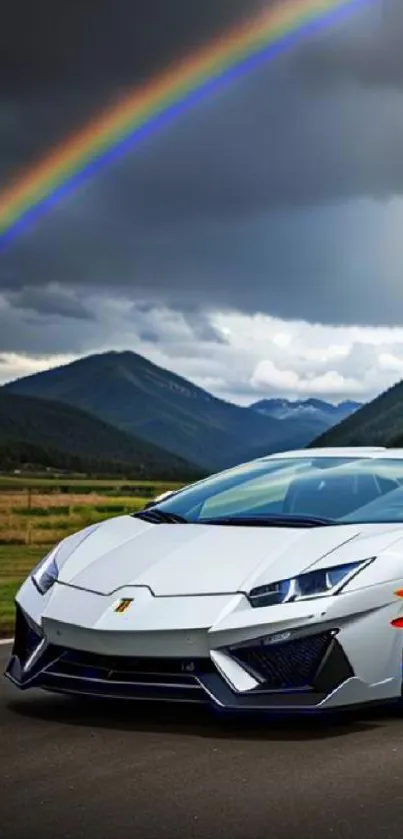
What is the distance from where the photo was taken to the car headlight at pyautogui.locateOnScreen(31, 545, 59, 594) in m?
6.29

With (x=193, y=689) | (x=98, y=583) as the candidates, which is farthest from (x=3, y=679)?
(x=193, y=689)

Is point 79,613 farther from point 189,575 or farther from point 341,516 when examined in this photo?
point 341,516

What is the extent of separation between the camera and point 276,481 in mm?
7168

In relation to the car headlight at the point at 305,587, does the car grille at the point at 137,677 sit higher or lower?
lower

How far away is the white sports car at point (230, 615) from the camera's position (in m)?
5.56

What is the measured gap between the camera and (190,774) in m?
5.04

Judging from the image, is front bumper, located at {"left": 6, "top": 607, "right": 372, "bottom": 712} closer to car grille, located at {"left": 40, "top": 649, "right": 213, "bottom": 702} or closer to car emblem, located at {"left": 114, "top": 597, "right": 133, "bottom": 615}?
car grille, located at {"left": 40, "top": 649, "right": 213, "bottom": 702}

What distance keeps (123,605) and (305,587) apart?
862mm

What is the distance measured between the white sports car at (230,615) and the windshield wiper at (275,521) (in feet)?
0.04

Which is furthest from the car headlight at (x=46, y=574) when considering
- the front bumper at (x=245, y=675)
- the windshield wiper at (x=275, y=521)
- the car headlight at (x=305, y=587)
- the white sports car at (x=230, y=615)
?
the car headlight at (x=305, y=587)

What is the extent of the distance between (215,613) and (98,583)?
2.35 ft

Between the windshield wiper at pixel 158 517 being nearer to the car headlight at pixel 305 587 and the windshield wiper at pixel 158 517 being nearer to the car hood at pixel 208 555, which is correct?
the car hood at pixel 208 555

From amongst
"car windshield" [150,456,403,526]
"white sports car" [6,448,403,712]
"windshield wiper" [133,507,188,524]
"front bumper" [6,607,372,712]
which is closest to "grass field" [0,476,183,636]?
"windshield wiper" [133,507,188,524]

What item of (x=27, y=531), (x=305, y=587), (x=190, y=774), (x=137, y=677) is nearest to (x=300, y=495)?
(x=305, y=587)
